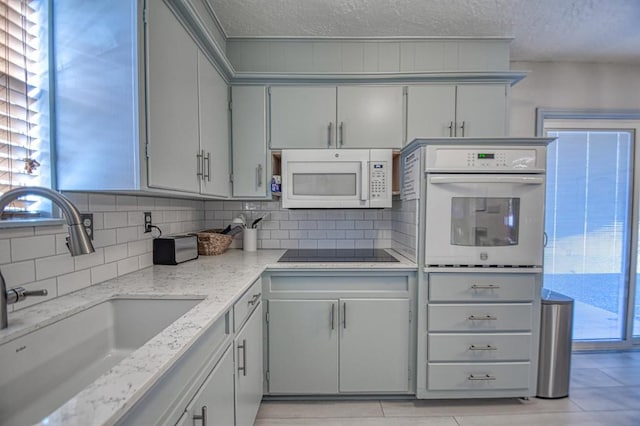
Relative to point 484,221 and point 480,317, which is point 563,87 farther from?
point 480,317

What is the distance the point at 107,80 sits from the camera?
107 centimetres

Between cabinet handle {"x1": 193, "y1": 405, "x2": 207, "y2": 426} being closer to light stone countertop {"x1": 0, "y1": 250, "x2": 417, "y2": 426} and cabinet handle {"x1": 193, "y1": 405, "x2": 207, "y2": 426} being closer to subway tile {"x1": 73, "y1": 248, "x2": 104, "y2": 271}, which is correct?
light stone countertop {"x1": 0, "y1": 250, "x2": 417, "y2": 426}

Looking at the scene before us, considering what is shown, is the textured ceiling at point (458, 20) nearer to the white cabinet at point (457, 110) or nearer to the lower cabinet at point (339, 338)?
the white cabinet at point (457, 110)

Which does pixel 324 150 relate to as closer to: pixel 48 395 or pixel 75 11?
pixel 75 11

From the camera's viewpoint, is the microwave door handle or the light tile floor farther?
the microwave door handle

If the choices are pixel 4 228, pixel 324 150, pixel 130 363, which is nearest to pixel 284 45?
pixel 324 150

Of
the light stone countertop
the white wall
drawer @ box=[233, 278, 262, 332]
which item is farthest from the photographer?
the white wall

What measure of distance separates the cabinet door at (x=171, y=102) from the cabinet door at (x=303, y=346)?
94cm

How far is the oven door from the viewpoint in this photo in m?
1.70

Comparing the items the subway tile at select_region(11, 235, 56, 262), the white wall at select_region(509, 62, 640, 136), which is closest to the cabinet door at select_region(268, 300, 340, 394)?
the subway tile at select_region(11, 235, 56, 262)

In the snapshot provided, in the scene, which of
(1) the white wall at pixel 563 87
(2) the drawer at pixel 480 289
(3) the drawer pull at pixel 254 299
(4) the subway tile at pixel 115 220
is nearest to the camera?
(4) the subway tile at pixel 115 220

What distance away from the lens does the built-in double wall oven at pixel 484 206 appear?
1682mm

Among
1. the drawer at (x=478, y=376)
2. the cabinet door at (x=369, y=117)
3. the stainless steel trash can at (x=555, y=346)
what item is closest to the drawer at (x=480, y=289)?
the stainless steel trash can at (x=555, y=346)

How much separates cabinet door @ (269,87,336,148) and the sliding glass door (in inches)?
76.2
